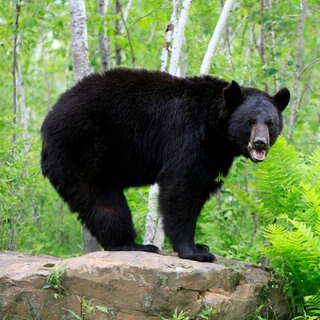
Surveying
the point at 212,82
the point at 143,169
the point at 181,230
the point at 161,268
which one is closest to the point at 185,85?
the point at 212,82

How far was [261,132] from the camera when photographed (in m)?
6.21

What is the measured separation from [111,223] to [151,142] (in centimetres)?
92

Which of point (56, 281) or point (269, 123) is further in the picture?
point (269, 123)

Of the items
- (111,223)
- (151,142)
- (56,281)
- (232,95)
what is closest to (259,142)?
(232,95)

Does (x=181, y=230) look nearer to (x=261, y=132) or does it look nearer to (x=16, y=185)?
(x=261, y=132)

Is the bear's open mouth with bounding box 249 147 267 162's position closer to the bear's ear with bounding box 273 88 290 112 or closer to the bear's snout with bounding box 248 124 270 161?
the bear's snout with bounding box 248 124 270 161

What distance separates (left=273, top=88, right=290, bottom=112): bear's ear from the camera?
6575mm

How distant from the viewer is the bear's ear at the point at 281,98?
6575mm

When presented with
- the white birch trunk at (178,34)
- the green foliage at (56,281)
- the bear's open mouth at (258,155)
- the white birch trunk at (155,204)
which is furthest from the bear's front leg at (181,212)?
the white birch trunk at (178,34)

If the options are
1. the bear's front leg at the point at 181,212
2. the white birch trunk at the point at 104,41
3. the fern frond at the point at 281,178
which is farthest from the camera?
the white birch trunk at the point at 104,41

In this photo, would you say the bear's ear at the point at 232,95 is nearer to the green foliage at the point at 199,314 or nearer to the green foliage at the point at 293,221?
the green foliage at the point at 293,221

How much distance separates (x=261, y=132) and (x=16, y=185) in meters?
3.04

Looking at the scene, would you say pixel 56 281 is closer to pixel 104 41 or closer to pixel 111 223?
pixel 111 223

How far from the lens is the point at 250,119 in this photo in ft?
20.8
